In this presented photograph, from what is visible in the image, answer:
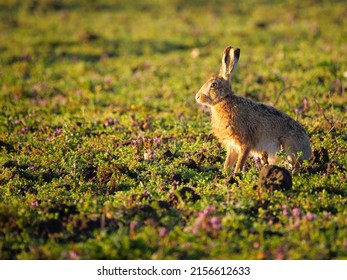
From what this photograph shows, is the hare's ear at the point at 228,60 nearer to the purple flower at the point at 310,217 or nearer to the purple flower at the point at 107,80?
the purple flower at the point at 310,217

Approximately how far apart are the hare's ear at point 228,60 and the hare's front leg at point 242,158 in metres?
1.35

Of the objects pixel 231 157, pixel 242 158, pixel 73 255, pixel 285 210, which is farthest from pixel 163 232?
pixel 231 157

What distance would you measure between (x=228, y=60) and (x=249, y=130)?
4.31ft

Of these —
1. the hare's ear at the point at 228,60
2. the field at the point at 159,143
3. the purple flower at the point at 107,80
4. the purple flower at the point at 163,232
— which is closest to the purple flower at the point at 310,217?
the field at the point at 159,143

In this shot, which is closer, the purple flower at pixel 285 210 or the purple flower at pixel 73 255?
the purple flower at pixel 73 255

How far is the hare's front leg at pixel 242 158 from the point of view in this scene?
24.4 feet

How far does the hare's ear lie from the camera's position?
7941 mm

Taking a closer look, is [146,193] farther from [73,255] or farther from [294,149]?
[294,149]

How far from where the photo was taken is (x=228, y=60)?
813 cm

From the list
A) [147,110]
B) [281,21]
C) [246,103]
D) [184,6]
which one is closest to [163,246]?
[246,103]

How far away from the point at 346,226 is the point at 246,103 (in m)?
2.89

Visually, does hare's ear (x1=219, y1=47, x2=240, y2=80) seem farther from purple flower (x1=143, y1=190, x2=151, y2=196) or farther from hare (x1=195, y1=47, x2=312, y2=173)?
purple flower (x1=143, y1=190, x2=151, y2=196)

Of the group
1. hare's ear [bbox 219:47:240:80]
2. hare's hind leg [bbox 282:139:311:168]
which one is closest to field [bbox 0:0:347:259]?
hare's hind leg [bbox 282:139:311:168]

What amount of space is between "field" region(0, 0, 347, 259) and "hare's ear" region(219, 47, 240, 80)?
1.35 m
